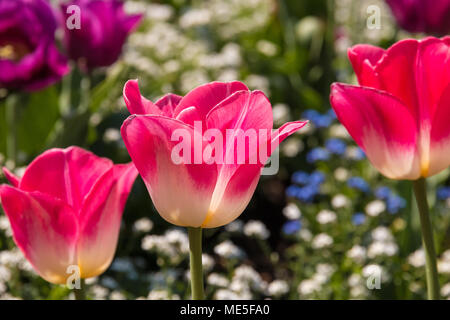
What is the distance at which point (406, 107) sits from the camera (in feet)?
2.80

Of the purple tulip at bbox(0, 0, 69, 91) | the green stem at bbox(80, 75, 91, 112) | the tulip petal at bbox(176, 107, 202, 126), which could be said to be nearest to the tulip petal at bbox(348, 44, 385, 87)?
the tulip petal at bbox(176, 107, 202, 126)

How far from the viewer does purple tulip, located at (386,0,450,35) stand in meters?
1.97

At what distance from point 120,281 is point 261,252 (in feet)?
1.70

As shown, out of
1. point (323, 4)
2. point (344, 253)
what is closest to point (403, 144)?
point (344, 253)

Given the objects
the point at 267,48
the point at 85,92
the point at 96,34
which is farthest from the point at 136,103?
the point at 267,48

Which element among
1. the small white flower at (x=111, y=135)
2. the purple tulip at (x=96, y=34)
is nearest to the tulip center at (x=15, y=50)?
the purple tulip at (x=96, y=34)

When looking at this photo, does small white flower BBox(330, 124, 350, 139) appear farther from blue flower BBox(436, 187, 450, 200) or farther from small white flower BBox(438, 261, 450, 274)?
small white flower BBox(438, 261, 450, 274)

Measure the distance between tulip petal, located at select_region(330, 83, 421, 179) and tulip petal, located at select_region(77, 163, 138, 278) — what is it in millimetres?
284

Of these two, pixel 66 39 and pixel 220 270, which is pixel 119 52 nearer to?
pixel 66 39

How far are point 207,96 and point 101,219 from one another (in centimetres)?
22

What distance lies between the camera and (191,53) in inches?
114

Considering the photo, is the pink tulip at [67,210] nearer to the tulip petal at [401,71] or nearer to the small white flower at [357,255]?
the tulip petal at [401,71]

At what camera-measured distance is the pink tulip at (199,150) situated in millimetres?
741

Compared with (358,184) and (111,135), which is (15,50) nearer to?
(111,135)
